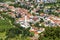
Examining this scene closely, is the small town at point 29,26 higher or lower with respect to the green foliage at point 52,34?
lower

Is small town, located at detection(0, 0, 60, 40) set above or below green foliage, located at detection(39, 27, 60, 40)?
below

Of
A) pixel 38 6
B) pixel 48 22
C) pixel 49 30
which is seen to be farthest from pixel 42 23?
pixel 38 6

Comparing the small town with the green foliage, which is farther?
the small town

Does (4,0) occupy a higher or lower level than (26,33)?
lower

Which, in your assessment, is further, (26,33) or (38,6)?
(38,6)

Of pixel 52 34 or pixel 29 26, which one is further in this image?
pixel 29 26

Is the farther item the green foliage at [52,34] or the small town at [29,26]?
the small town at [29,26]

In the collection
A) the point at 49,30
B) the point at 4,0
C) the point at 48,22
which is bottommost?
the point at 4,0

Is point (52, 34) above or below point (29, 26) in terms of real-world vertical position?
above

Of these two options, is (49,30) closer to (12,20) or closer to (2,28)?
(2,28)

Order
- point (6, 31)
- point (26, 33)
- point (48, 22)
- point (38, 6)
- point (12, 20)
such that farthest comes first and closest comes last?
point (38, 6) → point (12, 20) → point (48, 22) → point (6, 31) → point (26, 33)

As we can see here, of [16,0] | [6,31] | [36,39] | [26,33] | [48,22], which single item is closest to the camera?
[36,39]
